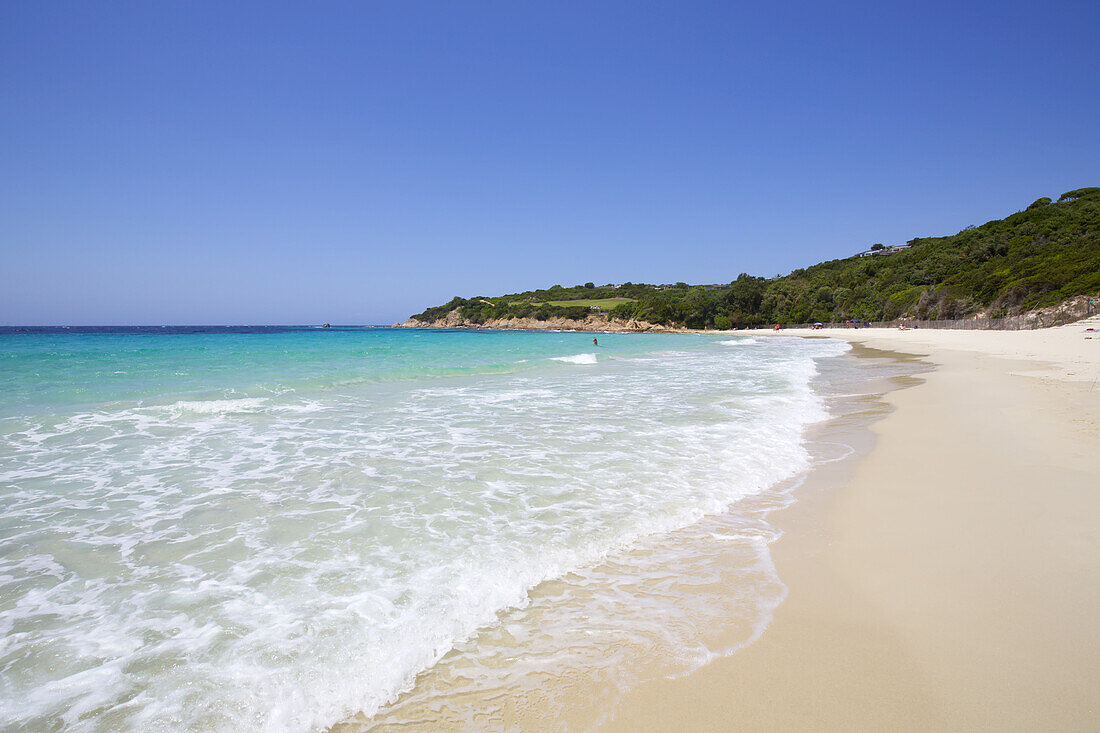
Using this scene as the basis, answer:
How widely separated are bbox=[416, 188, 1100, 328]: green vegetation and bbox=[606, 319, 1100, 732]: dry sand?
48745mm

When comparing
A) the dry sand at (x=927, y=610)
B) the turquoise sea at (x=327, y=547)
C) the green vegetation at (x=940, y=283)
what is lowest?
the turquoise sea at (x=327, y=547)

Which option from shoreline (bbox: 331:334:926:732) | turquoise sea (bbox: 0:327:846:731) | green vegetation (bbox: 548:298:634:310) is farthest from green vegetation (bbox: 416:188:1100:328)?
shoreline (bbox: 331:334:926:732)

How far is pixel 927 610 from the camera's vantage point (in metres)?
2.95

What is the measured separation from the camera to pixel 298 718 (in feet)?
7.38

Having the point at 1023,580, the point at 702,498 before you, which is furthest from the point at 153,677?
the point at 1023,580

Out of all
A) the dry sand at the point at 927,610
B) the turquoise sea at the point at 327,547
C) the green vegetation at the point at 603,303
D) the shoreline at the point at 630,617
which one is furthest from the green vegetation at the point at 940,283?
the shoreline at the point at 630,617

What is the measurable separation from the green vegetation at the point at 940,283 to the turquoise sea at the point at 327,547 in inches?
2004

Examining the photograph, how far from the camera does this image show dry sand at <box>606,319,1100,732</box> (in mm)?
2189

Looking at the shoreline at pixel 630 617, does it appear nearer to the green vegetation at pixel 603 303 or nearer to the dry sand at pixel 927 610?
the dry sand at pixel 927 610

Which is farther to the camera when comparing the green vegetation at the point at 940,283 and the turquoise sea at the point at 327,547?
the green vegetation at the point at 940,283

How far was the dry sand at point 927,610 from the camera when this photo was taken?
2189 millimetres

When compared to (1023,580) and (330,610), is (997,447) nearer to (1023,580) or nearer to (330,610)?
(1023,580)

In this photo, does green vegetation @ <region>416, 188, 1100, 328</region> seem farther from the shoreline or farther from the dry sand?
the shoreline

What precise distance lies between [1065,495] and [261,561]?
23.2ft
